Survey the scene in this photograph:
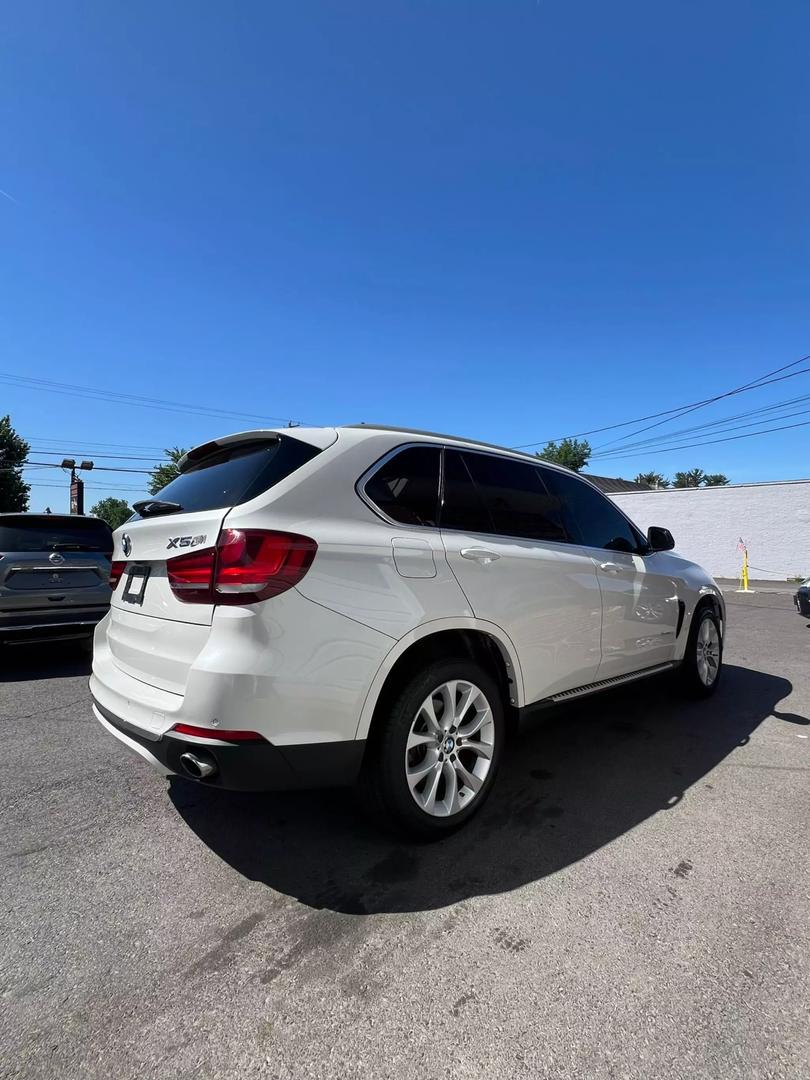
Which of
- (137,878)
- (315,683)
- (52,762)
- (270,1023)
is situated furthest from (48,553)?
(270,1023)

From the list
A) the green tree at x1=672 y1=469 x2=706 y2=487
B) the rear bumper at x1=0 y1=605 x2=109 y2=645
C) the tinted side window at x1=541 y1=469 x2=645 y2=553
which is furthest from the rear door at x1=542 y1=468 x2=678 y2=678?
the green tree at x1=672 y1=469 x2=706 y2=487

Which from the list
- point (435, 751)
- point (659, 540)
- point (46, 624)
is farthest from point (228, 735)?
point (46, 624)

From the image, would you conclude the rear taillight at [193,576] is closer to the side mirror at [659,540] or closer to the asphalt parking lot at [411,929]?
the asphalt parking lot at [411,929]

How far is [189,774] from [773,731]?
408cm

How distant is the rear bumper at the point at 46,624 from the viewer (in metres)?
5.51

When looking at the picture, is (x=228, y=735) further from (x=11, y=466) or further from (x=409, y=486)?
(x=11, y=466)

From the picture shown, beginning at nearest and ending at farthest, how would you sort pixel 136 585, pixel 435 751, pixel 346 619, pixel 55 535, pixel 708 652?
pixel 346 619, pixel 435 751, pixel 136 585, pixel 708 652, pixel 55 535

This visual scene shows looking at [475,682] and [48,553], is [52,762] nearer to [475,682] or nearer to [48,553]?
[475,682]

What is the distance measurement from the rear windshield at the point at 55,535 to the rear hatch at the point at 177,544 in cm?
376

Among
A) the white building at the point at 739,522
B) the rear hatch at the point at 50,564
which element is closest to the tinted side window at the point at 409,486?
the rear hatch at the point at 50,564

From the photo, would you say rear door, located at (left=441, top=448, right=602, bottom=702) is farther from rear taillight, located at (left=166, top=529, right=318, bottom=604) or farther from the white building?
the white building

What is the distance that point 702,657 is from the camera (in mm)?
4793

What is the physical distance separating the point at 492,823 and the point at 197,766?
1.49m

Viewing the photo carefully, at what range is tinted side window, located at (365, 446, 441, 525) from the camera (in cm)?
243
